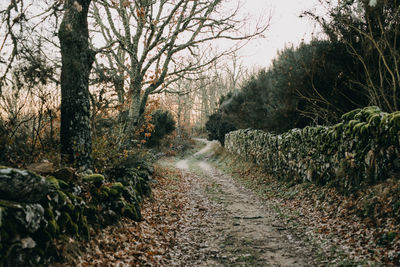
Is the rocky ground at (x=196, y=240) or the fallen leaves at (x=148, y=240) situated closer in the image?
the fallen leaves at (x=148, y=240)

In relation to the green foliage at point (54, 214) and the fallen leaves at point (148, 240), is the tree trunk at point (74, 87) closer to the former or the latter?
the green foliage at point (54, 214)

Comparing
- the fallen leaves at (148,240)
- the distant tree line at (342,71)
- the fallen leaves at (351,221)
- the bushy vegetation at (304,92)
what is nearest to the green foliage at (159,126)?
the bushy vegetation at (304,92)

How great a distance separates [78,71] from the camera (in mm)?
7145

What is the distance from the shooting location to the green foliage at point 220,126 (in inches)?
1107

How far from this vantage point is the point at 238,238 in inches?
246

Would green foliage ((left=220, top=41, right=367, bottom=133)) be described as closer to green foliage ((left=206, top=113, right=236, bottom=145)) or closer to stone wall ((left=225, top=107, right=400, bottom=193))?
stone wall ((left=225, top=107, right=400, bottom=193))

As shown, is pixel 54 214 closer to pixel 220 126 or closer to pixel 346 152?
pixel 346 152

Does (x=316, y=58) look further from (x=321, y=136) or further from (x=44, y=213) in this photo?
(x=44, y=213)

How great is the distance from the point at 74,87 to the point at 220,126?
22.2m

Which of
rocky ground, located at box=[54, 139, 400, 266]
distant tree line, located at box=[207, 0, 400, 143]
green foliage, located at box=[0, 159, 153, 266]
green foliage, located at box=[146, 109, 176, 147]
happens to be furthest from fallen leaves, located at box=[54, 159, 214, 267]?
green foliage, located at box=[146, 109, 176, 147]

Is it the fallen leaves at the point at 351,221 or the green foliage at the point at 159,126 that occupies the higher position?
the green foliage at the point at 159,126

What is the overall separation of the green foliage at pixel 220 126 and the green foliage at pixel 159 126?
4946 millimetres

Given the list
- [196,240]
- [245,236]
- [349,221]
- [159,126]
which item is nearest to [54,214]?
[196,240]

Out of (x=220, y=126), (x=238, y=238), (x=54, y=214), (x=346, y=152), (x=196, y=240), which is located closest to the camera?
(x=54, y=214)
